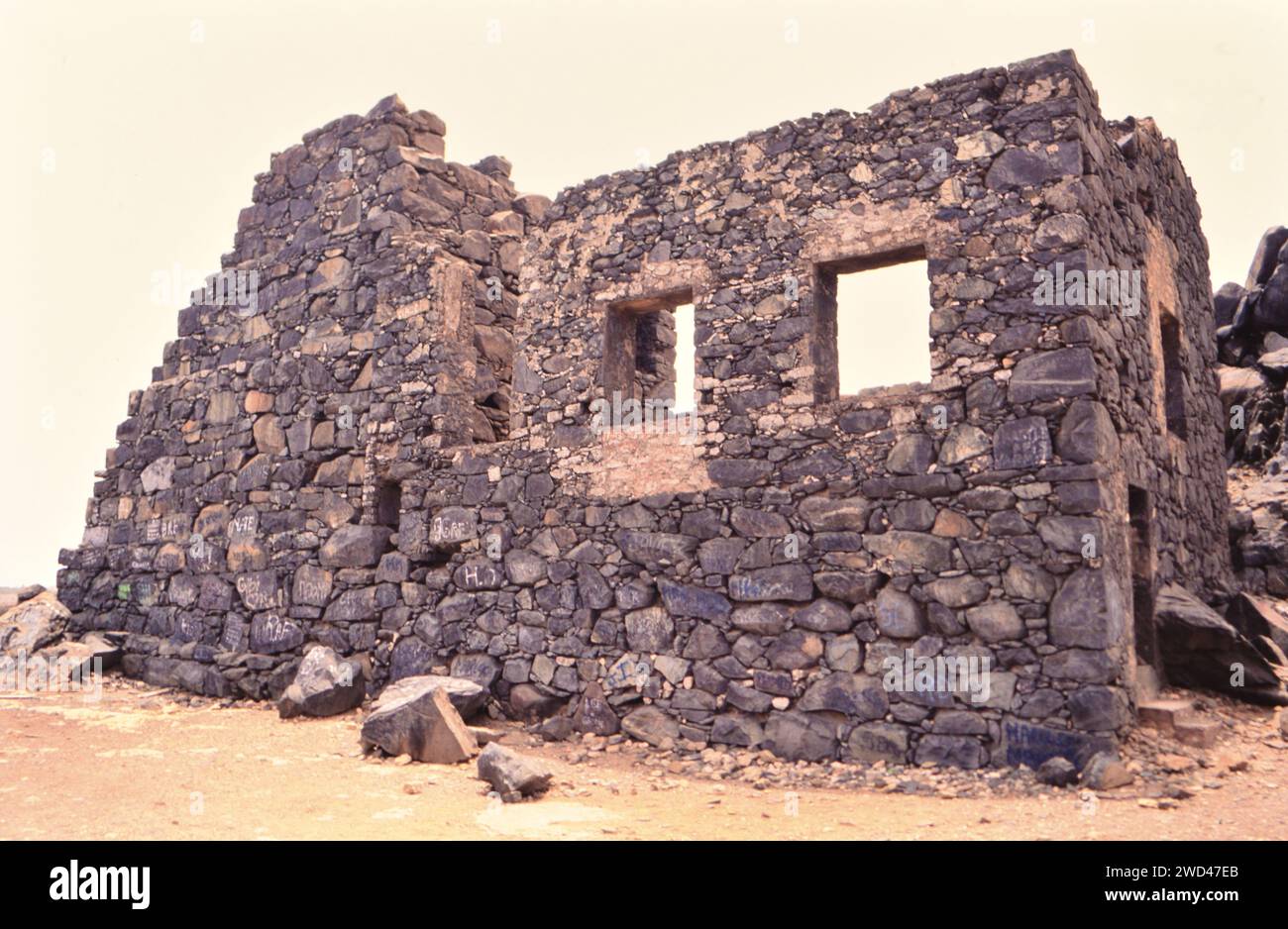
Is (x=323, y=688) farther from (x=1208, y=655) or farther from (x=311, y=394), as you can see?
(x=1208, y=655)

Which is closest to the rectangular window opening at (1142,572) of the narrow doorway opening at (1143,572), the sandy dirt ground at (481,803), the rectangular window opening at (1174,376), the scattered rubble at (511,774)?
the narrow doorway opening at (1143,572)

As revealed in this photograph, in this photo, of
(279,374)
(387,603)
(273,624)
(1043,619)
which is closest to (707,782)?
(1043,619)

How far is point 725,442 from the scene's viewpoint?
6641mm

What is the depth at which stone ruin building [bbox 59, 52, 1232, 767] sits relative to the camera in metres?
5.65

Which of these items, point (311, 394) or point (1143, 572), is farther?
point (311, 394)

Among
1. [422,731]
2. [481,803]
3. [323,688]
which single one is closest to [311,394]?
[323,688]

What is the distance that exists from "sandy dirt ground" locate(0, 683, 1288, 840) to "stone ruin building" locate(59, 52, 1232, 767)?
0.57 metres

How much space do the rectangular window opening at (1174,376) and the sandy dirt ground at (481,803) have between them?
117 inches

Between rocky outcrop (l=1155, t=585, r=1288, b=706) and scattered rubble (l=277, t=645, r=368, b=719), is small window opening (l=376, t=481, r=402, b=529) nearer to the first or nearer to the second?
scattered rubble (l=277, t=645, r=368, b=719)

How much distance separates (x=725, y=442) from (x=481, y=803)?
9.35 ft

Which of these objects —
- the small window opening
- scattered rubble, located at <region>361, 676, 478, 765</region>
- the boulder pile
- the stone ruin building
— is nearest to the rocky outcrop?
the stone ruin building

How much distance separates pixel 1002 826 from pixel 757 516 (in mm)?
2502

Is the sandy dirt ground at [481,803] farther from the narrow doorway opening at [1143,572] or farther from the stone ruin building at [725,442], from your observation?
the narrow doorway opening at [1143,572]

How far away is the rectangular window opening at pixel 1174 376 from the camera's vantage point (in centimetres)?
812
